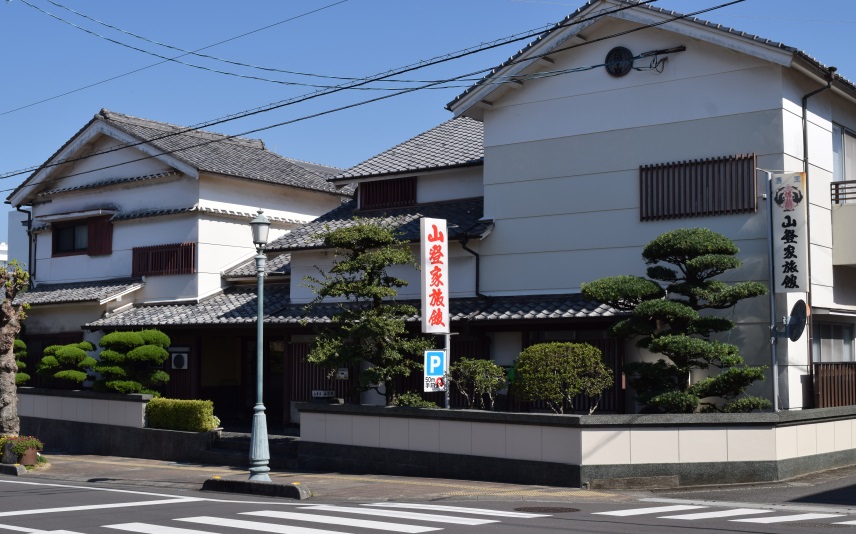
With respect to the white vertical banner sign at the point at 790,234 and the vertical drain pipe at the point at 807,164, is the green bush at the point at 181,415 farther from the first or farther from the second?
the vertical drain pipe at the point at 807,164

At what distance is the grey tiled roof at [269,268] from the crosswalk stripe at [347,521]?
1317 centimetres

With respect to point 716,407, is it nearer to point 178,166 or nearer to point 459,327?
point 459,327

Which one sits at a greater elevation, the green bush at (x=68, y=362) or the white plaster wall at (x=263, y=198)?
the white plaster wall at (x=263, y=198)

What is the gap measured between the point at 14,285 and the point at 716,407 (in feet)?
57.4

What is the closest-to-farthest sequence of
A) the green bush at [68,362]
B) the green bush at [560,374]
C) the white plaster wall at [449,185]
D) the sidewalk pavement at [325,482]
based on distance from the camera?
1. the sidewalk pavement at [325,482]
2. the green bush at [560,374]
3. the white plaster wall at [449,185]
4. the green bush at [68,362]

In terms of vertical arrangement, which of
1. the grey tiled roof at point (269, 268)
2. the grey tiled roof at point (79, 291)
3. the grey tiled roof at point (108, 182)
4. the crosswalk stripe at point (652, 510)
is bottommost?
the crosswalk stripe at point (652, 510)

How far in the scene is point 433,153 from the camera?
25.9m

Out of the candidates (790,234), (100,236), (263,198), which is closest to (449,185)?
(263,198)

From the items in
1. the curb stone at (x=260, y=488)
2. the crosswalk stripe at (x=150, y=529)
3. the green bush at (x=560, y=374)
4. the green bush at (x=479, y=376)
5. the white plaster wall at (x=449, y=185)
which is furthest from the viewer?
the white plaster wall at (x=449, y=185)

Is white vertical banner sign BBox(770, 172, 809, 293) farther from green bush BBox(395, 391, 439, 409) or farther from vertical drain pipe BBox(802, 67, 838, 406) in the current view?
green bush BBox(395, 391, 439, 409)

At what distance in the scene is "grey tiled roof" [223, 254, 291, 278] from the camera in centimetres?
2739

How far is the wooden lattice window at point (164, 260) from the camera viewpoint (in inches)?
1130

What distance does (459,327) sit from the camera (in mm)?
22188

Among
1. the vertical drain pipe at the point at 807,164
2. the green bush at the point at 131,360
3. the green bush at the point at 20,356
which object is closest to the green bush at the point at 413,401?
the vertical drain pipe at the point at 807,164
